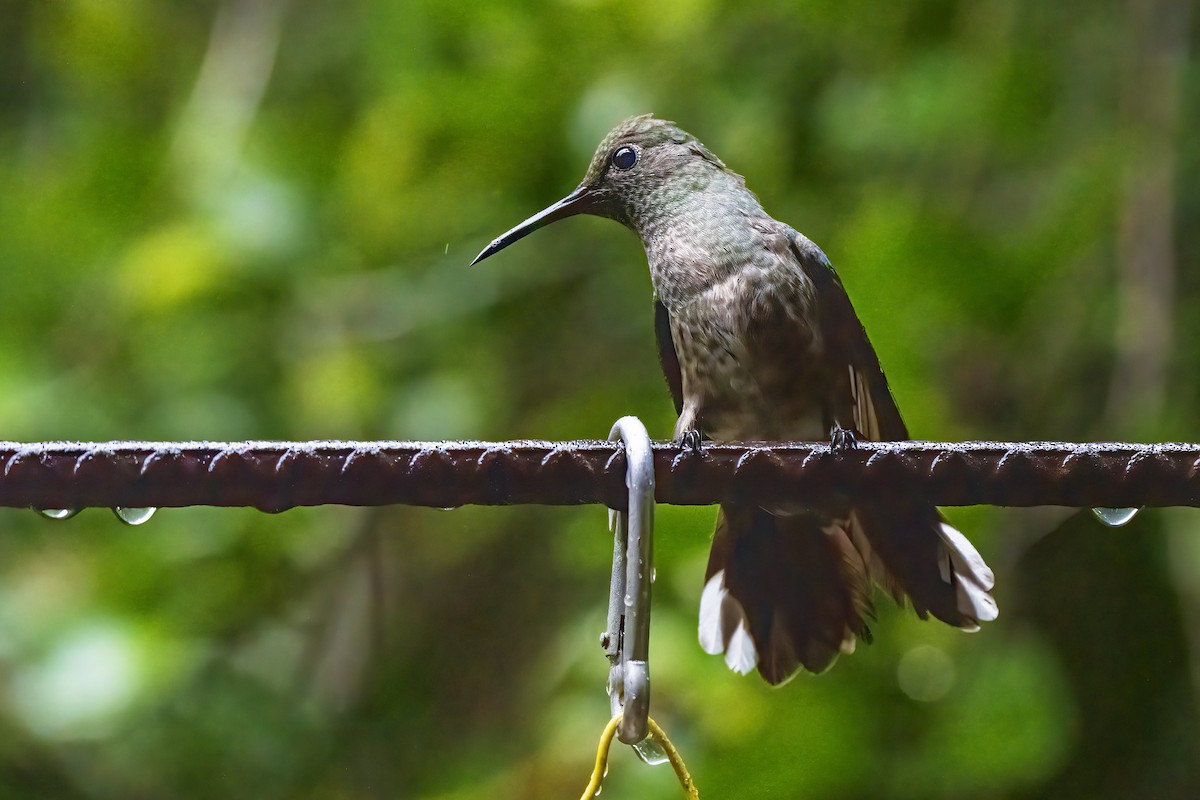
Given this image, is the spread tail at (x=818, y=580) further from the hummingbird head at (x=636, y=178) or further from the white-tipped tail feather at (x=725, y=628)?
the hummingbird head at (x=636, y=178)

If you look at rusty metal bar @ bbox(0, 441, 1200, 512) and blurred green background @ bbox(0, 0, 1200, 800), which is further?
blurred green background @ bbox(0, 0, 1200, 800)

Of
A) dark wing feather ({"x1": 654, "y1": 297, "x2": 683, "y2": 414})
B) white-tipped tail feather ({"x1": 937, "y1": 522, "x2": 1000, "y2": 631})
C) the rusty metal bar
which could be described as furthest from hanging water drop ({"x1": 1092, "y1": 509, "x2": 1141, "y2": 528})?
dark wing feather ({"x1": 654, "y1": 297, "x2": 683, "y2": 414})

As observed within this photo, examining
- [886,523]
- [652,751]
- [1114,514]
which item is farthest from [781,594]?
[652,751]

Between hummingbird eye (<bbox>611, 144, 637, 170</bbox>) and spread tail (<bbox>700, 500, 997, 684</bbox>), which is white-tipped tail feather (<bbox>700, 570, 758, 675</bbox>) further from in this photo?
hummingbird eye (<bbox>611, 144, 637, 170</bbox>)

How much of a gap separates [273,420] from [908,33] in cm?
142

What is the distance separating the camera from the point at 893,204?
2.09m

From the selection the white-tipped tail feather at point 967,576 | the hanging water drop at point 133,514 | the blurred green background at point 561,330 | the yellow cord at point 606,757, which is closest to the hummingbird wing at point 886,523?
the white-tipped tail feather at point 967,576

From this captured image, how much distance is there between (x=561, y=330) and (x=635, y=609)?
2008 mm

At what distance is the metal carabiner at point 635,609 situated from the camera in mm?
781

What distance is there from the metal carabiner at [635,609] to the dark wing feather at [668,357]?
1.11 meters

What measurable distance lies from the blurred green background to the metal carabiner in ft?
3.42

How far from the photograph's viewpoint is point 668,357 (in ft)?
6.51

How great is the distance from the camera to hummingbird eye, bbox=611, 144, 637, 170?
191cm

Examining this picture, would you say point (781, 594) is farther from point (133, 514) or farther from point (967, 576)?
point (133, 514)
